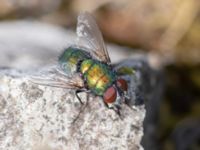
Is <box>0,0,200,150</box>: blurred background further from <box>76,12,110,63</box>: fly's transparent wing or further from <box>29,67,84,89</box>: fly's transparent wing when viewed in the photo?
<box>29,67,84,89</box>: fly's transparent wing

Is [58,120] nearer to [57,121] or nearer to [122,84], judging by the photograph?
[57,121]

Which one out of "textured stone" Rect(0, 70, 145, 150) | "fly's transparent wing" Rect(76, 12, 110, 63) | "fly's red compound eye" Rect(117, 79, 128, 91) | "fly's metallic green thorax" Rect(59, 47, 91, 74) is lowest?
"textured stone" Rect(0, 70, 145, 150)

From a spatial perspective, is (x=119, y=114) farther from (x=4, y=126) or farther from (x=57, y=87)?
(x=4, y=126)

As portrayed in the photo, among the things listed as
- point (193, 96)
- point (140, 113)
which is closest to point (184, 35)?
point (193, 96)

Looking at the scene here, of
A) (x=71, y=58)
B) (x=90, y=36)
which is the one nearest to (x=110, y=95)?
(x=71, y=58)

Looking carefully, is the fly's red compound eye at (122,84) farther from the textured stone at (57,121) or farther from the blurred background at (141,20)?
the blurred background at (141,20)

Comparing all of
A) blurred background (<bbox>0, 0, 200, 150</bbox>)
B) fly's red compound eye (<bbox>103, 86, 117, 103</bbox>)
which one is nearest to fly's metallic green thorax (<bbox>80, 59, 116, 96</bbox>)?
fly's red compound eye (<bbox>103, 86, 117, 103</bbox>)
